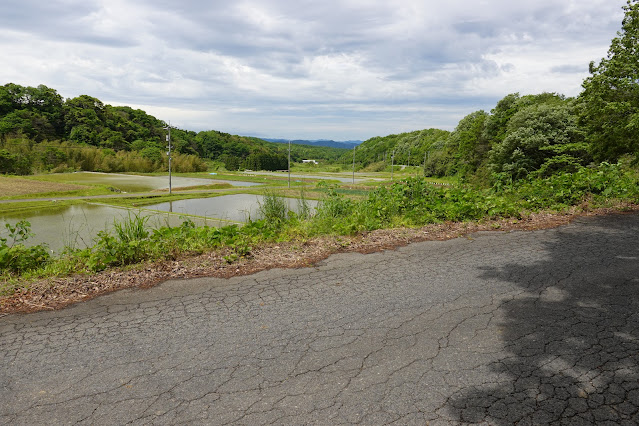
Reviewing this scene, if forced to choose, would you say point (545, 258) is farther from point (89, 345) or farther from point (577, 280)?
point (89, 345)

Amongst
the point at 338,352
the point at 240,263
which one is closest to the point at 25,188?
the point at 240,263

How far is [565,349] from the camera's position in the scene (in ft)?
9.57

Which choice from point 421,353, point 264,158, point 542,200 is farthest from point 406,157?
point 421,353

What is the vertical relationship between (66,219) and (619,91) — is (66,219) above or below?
below

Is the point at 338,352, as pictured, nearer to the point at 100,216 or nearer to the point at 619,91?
the point at 619,91

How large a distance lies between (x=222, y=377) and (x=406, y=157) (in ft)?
343

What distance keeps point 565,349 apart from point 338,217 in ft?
16.2

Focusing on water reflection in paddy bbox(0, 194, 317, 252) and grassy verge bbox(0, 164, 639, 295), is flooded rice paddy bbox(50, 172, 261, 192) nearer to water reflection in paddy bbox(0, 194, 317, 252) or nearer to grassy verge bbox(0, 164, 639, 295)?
water reflection in paddy bbox(0, 194, 317, 252)

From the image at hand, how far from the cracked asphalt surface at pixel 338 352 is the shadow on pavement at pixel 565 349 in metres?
0.01

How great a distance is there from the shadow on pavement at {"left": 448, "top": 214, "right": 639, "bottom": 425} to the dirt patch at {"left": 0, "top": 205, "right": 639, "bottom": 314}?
1.83 m

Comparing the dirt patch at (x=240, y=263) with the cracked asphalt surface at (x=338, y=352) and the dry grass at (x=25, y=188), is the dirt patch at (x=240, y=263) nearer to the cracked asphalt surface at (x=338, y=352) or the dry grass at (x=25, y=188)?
the cracked asphalt surface at (x=338, y=352)

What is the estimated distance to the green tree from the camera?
1002 centimetres

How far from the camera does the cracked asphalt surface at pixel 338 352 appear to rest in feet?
7.50

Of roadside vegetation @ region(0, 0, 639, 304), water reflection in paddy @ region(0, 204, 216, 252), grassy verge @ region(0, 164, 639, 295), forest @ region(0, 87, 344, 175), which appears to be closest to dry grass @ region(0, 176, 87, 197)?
water reflection in paddy @ region(0, 204, 216, 252)
